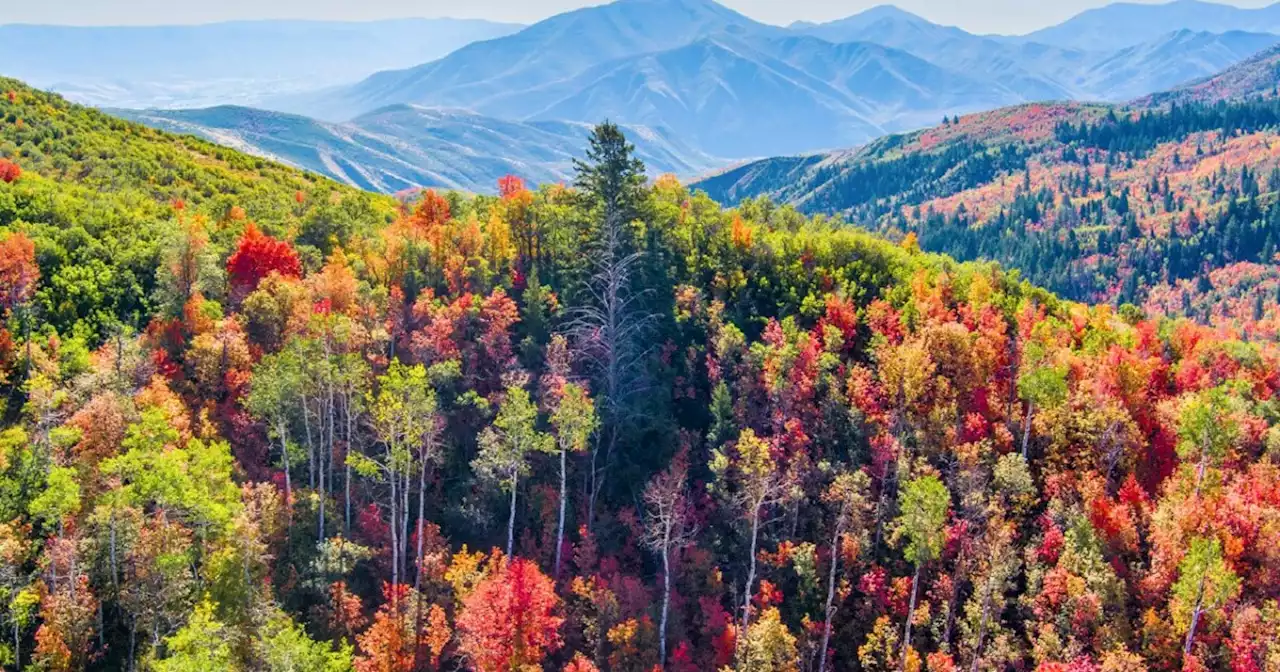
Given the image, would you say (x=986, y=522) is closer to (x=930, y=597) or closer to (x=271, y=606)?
(x=930, y=597)

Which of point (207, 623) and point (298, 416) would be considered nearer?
point (207, 623)

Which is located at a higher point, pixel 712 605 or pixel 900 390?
pixel 900 390

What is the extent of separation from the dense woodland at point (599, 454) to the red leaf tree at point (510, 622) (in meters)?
0.26

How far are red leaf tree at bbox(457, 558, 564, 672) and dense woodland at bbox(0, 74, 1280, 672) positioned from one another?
0.86 feet

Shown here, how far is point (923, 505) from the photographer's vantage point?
46281 mm

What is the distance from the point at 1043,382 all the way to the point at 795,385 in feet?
59.5

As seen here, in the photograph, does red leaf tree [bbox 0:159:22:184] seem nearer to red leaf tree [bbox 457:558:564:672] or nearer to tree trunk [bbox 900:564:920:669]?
red leaf tree [bbox 457:558:564:672]

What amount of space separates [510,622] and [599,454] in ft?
63.2

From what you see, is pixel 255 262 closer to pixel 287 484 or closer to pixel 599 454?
pixel 287 484

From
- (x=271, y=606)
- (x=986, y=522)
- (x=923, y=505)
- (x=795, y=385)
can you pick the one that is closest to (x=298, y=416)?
(x=271, y=606)

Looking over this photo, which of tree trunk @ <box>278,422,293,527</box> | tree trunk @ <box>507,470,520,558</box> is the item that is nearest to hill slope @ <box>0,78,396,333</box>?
tree trunk @ <box>278,422,293,527</box>

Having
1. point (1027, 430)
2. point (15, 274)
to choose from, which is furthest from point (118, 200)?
point (1027, 430)

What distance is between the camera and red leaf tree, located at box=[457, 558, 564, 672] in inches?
1914

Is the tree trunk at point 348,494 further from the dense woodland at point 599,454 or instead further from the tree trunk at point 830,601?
the tree trunk at point 830,601
